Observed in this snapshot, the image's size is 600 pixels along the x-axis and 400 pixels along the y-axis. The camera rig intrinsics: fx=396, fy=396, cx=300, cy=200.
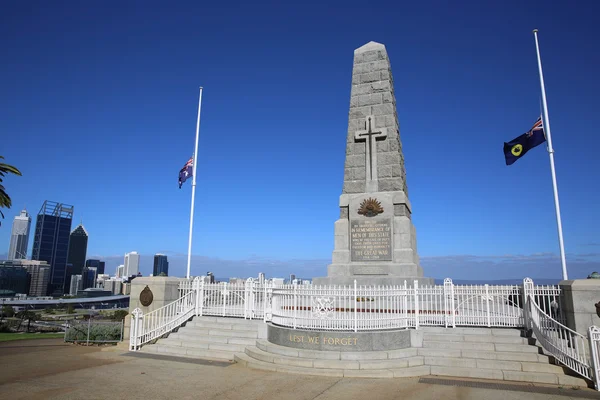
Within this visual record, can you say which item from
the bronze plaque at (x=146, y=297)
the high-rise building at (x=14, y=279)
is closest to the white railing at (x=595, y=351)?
the bronze plaque at (x=146, y=297)

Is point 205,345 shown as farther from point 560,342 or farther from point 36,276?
point 36,276

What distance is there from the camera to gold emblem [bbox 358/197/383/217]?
53.0ft

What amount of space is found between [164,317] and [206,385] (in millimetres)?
5452

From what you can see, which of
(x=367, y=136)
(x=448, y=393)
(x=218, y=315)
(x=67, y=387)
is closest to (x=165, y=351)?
(x=218, y=315)

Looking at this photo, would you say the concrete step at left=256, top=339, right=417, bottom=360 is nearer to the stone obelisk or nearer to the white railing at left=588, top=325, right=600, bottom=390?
the white railing at left=588, top=325, right=600, bottom=390

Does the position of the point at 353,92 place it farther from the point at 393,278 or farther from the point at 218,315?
the point at 218,315

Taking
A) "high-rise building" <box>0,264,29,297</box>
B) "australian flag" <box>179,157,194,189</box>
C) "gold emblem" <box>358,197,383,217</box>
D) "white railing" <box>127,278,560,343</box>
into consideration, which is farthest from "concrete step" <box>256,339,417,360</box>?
"high-rise building" <box>0,264,29,297</box>

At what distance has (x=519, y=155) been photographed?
1531cm

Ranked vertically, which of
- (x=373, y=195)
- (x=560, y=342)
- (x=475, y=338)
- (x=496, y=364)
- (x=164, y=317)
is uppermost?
(x=373, y=195)

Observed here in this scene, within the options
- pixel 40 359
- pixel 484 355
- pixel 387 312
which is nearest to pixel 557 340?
pixel 484 355

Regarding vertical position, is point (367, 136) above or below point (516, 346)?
above

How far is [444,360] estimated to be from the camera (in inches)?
364

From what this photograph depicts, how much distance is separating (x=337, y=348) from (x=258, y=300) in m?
4.41

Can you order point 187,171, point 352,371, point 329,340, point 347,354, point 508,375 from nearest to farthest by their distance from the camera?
point 508,375 → point 352,371 → point 347,354 → point 329,340 → point 187,171
